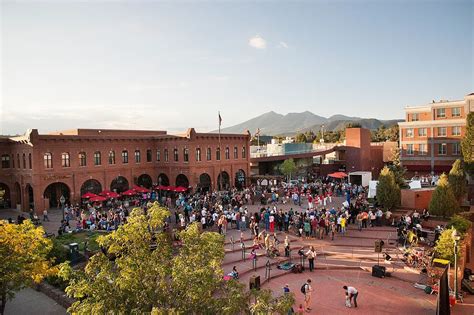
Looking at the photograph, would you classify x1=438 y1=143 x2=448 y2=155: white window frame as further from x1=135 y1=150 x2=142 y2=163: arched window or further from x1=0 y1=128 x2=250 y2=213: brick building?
x1=135 y1=150 x2=142 y2=163: arched window

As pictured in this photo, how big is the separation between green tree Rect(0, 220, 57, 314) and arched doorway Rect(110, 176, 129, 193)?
28.9m

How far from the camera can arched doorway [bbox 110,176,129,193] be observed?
42.8m

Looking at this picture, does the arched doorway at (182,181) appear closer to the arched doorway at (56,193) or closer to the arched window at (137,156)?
the arched window at (137,156)

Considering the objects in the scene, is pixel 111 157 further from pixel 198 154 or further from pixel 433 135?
pixel 433 135

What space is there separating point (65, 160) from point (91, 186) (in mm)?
4255

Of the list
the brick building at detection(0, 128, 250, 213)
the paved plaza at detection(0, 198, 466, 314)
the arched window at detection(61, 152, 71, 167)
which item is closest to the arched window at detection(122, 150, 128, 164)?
the brick building at detection(0, 128, 250, 213)

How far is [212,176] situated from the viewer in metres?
47.3

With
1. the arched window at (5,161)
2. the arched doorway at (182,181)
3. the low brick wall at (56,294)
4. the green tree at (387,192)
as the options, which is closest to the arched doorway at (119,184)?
the arched doorway at (182,181)

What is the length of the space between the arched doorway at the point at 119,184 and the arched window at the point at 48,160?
7.54 metres

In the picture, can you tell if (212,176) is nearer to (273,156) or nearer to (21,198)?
(273,156)

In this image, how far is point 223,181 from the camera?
164 feet

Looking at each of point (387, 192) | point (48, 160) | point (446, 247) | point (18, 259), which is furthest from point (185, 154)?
point (446, 247)

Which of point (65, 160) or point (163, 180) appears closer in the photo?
point (65, 160)

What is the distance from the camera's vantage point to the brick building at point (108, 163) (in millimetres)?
36344
